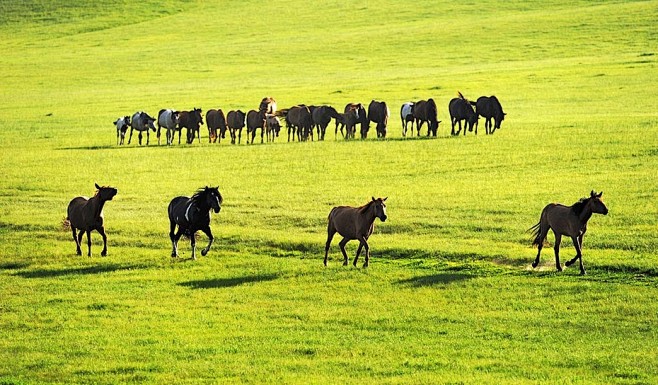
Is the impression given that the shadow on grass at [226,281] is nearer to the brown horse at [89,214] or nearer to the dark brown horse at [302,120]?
the brown horse at [89,214]

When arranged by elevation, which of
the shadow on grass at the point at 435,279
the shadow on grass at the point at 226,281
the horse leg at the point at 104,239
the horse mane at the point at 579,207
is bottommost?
the shadow on grass at the point at 226,281

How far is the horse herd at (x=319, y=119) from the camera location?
42688mm

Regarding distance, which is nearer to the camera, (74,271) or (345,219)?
(345,219)

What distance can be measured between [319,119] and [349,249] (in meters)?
21.6

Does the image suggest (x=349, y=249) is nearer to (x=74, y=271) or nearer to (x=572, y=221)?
(x=572, y=221)

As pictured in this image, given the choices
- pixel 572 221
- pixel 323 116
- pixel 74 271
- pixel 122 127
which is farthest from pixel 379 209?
pixel 122 127

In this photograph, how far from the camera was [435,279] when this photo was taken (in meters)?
19.7

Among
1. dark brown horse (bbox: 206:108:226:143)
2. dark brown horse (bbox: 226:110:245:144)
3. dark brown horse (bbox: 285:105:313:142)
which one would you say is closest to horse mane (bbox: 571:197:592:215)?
dark brown horse (bbox: 285:105:313:142)

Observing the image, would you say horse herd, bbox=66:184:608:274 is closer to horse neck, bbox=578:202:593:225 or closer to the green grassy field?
horse neck, bbox=578:202:593:225

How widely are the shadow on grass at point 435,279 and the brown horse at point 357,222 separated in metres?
1.32

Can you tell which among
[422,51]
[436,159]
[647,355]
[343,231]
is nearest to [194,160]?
[436,159]

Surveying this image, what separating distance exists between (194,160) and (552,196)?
14.3 metres

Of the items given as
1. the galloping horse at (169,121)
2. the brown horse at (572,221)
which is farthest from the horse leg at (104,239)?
the galloping horse at (169,121)

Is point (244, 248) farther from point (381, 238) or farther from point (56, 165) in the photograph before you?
point (56, 165)
